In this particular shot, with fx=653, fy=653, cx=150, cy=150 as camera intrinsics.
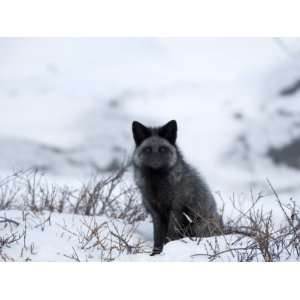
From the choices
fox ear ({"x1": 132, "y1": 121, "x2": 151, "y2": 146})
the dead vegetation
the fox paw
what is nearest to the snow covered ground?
the dead vegetation

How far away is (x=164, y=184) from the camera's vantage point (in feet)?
21.1

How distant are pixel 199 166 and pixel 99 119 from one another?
128cm

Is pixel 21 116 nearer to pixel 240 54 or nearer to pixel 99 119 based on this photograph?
pixel 99 119

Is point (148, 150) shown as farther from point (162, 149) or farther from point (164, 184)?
point (164, 184)

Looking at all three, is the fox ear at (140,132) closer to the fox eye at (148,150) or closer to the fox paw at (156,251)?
the fox eye at (148,150)

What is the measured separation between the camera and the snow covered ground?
22.9 ft

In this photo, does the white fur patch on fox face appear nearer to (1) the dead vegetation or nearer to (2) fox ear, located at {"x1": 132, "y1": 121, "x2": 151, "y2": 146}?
(2) fox ear, located at {"x1": 132, "y1": 121, "x2": 151, "y2": 146}

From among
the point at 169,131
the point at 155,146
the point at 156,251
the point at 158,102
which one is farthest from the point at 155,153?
the point at 158,102

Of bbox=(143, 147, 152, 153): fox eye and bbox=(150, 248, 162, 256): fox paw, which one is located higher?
bbox=(143, 147, 152, 153): fox eye

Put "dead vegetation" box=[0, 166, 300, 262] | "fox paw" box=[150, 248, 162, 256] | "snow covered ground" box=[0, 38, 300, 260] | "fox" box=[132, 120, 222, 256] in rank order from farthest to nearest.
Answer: "snow covered ground" box=[0, 38, 300, 260]
"fox" box=[132, 120, 222, 256]
"fox paw" box=[150, 248, 162, 256]
"dead vegetation" box=[0, 166, 300, 262]

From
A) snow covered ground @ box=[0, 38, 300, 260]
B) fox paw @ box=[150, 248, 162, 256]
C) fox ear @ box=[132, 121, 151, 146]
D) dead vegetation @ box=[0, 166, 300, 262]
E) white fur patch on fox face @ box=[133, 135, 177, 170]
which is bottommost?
fox paw @ box=[150, 248, 162, 256]

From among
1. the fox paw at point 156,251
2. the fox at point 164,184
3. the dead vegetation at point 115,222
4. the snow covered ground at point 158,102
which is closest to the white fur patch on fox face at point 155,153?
the fox at point 164,184
